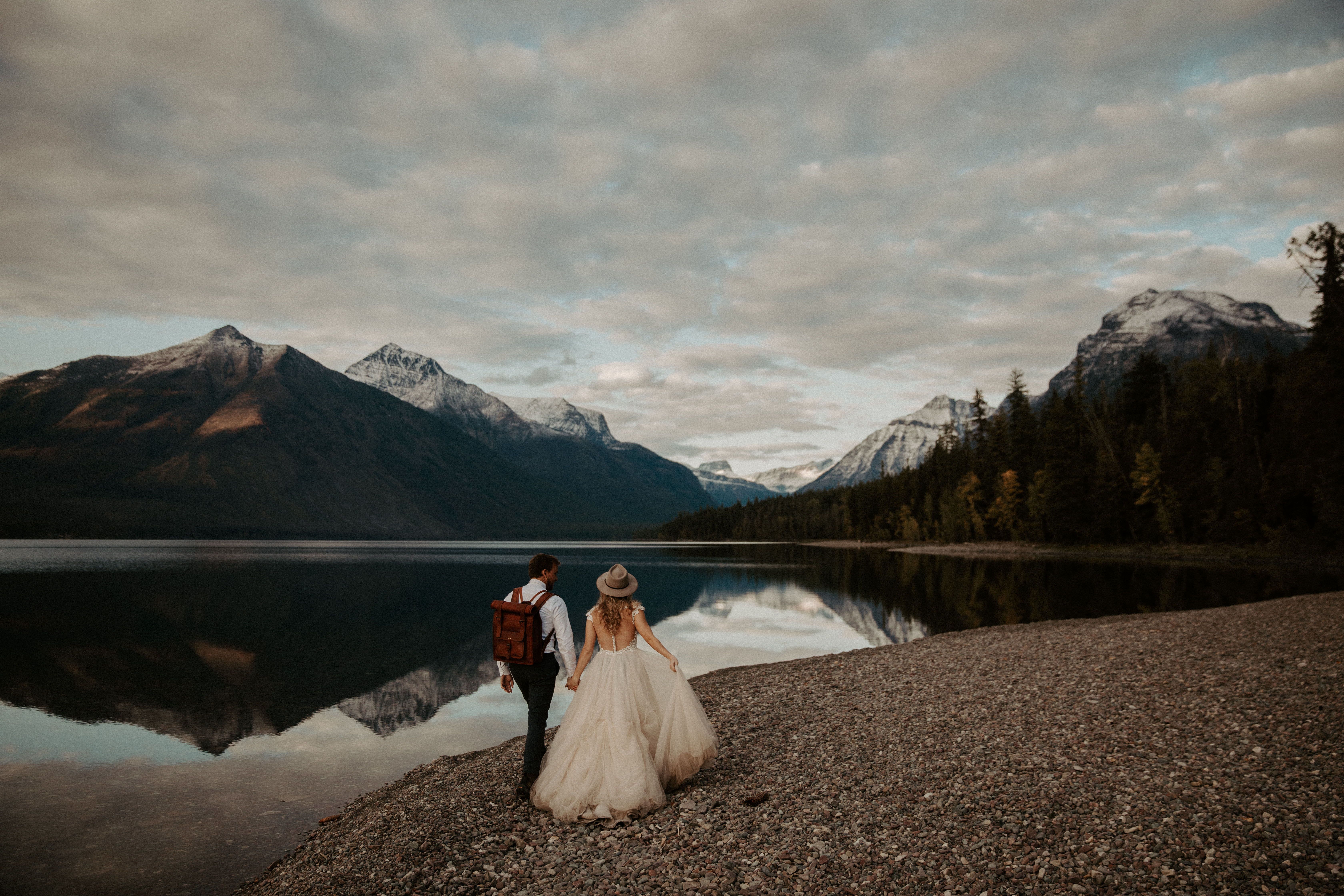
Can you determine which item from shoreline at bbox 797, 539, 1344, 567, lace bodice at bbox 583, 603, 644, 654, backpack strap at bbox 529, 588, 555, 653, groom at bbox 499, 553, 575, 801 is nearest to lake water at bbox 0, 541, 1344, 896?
shoreline at bbox 797, 539, 1344, 567

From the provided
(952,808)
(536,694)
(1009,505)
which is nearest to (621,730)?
(536,694)

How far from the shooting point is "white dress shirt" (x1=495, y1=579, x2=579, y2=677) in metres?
10.7

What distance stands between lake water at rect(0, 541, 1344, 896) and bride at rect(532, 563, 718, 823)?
608 cm

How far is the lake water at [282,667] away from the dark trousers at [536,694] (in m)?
5.11

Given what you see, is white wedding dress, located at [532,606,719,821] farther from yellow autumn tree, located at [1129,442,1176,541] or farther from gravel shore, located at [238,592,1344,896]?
yellow autumn tree, located at [1129,442,1176,541]

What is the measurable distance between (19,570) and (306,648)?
76.2 m

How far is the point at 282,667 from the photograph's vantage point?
3123cm

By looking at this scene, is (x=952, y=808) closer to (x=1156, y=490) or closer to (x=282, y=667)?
(x=282, y=667)

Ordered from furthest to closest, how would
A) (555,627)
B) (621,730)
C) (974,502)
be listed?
(974,502), (555,627), (621,730)

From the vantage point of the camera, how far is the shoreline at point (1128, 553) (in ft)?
208

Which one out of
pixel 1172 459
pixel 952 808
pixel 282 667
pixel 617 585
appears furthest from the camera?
pixel 1172 459

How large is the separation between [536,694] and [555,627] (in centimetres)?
122

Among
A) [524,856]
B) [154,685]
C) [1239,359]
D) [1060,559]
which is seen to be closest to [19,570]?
[154,685]

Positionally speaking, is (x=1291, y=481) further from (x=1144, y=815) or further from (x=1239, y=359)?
(x=1144, y=815)
